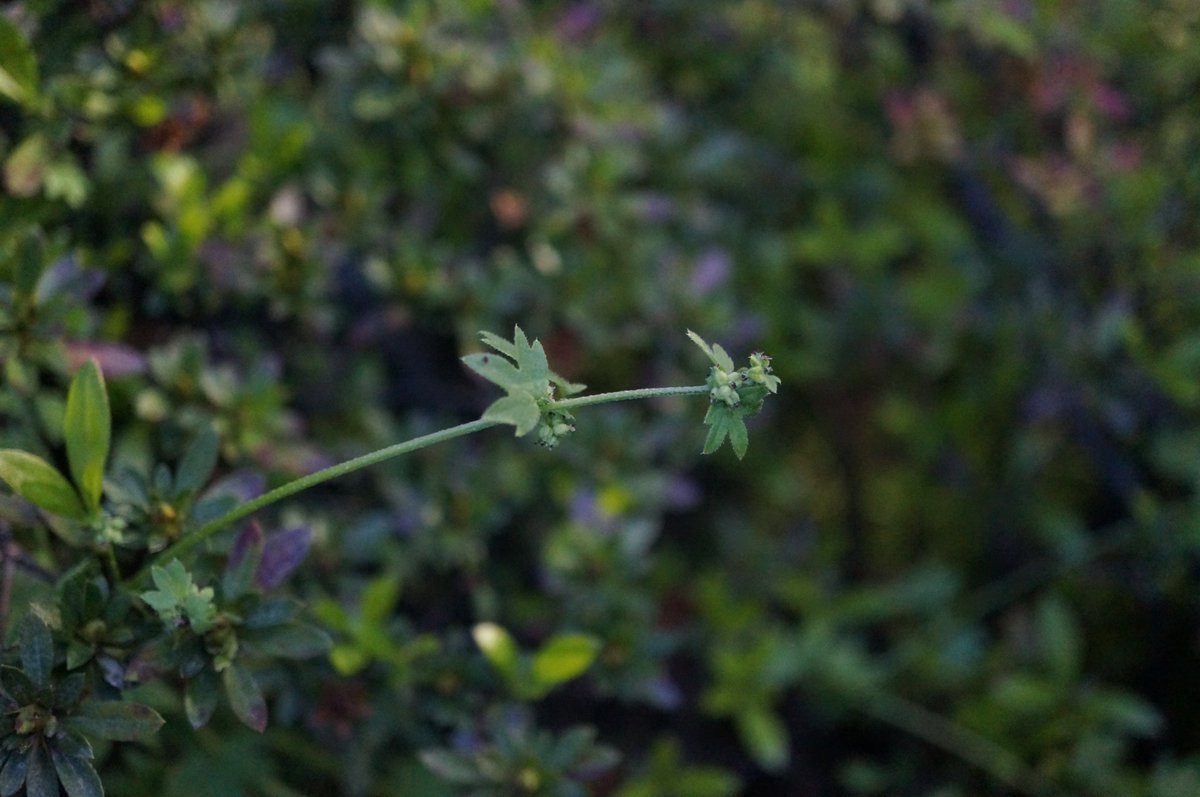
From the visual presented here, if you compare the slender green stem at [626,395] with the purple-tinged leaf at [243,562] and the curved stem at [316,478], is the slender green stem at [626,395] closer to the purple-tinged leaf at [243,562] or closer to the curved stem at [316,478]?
the curved stem at [316,478]

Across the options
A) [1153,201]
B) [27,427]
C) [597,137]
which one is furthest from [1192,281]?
[27,427]

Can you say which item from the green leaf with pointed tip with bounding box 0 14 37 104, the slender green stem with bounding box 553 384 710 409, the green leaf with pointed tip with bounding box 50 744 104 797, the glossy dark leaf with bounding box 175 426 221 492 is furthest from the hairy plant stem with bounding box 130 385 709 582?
the green leaf with pointed tip with bounding box 0 14 37 104

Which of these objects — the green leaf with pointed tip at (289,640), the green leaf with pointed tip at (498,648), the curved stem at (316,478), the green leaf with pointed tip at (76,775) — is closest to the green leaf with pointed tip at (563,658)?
the green leaf with pointed tip at (498,648)

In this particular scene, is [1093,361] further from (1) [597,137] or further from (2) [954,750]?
(1) [597,137]

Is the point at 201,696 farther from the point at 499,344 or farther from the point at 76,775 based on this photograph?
the point at 499,344

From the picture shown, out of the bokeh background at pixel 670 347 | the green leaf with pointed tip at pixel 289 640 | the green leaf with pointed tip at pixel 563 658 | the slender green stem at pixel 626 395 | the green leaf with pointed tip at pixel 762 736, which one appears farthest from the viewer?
the green leaf with pointed tip at pixel 762 736

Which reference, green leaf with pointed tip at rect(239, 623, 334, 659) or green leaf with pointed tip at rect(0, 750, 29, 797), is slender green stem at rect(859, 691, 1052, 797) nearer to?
green leaf with pointed tip at rect(239, 623, 334, 659)

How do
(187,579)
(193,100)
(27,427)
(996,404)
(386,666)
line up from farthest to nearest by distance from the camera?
1. (996,404)
2. (193,100)
3. (386,666)
4. (27,427)
5. (187,579)

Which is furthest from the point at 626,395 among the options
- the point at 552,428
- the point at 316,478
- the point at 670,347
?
the point at 670,347
